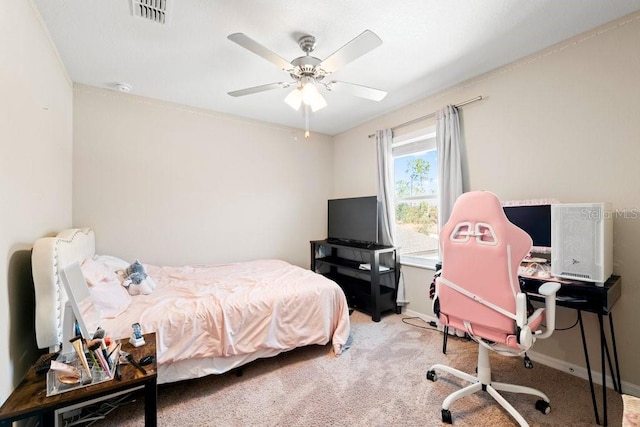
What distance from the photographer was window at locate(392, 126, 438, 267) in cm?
322

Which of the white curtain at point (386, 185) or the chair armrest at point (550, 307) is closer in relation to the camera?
the chair armrest at point (550, 307)

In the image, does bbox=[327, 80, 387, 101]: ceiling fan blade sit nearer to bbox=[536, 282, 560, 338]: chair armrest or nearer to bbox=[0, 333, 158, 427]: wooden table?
bbox=[536, 282, 560, 338]: chair armrest

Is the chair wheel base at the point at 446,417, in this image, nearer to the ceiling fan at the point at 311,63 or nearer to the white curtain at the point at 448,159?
the white curtain at the point at 448,159

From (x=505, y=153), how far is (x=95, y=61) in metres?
3.71

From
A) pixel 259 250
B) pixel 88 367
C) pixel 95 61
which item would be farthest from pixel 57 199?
pixel 259 250

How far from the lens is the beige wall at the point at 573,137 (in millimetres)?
1855

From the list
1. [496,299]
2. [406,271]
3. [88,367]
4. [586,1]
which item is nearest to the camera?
[88,367]

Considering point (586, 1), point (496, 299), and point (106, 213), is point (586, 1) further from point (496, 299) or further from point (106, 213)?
point (106, 213)

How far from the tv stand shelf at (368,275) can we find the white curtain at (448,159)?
2.69 feet

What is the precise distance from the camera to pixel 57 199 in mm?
2213

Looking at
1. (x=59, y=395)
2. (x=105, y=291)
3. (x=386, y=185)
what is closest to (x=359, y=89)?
(x=386, y=185)

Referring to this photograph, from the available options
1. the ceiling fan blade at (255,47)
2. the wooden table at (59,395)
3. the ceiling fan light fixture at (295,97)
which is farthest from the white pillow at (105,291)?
the ceiling fan light fixture at (295,97)

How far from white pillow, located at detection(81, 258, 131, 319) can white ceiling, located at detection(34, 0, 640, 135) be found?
1714 millimetres

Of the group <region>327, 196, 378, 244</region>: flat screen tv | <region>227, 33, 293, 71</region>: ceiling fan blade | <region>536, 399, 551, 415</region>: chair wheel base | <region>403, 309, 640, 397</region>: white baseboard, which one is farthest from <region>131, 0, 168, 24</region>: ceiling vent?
<region>403, 309, 640, 397</region>: white baseboard
